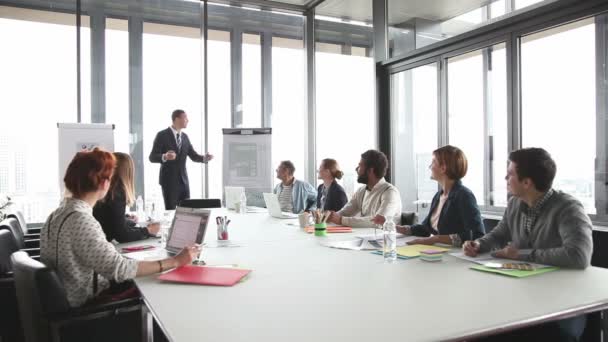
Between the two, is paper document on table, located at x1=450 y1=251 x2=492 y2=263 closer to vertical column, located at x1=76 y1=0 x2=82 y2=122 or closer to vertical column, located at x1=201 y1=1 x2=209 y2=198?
vertical column, located at x1=201 y1=1 x2=209 y2=198

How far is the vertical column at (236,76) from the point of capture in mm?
7156

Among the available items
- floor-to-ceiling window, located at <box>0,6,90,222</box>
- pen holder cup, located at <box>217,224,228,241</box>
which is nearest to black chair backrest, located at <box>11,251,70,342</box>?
pen holder cup, located at <box>217,224,228,241</box>

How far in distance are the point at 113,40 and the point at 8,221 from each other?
4.12 metres

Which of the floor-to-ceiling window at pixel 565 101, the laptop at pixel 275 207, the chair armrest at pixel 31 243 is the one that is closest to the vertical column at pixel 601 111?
the floor-to-ceiling window at pixel 565 101

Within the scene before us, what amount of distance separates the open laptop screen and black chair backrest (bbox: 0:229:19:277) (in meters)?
0.76

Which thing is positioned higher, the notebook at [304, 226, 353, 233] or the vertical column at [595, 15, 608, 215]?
the vertical column at [595, 15, 608, 215]

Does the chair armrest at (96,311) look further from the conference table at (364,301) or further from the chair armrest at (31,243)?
the chair armrest at (31,243)

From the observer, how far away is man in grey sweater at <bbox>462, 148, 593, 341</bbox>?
2.00m

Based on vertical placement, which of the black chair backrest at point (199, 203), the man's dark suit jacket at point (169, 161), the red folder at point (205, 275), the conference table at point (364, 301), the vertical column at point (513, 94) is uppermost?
the vertical column at point (513, 94)

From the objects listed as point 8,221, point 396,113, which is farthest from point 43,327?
point 396,113

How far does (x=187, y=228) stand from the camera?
240cm

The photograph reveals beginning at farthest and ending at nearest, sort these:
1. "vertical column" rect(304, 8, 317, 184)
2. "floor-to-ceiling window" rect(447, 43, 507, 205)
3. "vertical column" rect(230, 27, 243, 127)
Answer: "vertical column" rect(304, 8, 317, 184), "vertical column" rect(230, 27, 243, 127), "floor-to-ceiling window" rect(447, 43, 507, 205)

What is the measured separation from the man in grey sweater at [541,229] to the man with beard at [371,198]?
1144 millimetres

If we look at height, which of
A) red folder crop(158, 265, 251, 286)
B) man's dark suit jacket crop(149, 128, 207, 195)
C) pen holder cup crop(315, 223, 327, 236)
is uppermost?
man's dark suit jacket crop(149, 128, 207, 195)
